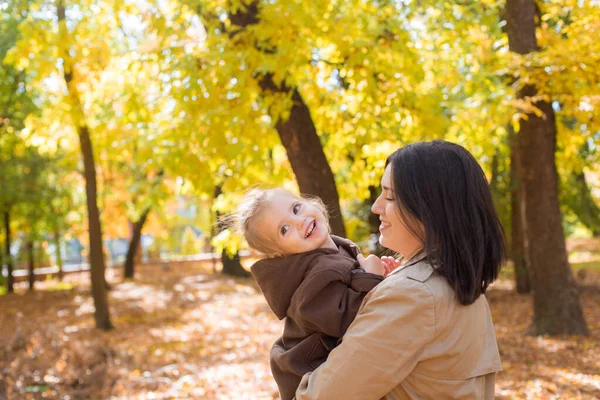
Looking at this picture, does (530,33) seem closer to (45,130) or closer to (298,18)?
(298,18)

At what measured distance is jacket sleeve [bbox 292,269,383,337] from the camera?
1892 mm

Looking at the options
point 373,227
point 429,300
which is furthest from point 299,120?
point 373,227

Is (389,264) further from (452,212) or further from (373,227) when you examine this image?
(373,227)

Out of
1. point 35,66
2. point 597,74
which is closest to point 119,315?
point 35,66

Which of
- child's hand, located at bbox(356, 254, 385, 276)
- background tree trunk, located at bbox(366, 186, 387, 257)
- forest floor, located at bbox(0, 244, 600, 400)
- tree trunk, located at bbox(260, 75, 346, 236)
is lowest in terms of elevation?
forest floor, located at bbox(0, 244, 600, 400)

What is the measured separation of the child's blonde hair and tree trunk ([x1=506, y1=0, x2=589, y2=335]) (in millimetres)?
6280

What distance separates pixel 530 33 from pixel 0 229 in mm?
18050

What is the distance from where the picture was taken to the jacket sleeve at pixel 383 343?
1.61m

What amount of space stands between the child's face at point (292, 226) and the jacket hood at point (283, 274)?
0.12 ft

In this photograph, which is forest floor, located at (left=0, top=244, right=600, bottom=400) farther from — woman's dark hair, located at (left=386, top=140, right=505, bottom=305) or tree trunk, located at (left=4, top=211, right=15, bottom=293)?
woman's dark hair, located at (left=386, top=140, right=505, bottom=305)

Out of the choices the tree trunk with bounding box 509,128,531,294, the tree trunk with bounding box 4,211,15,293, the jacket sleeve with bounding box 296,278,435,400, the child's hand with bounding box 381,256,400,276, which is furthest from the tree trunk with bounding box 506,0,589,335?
the tree trunk with bounding box 4,211,15,293

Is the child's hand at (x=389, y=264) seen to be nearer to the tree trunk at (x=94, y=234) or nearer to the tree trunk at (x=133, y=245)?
the tree trunk at (x=94, y=234)

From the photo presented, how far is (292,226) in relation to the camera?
88.0 inches

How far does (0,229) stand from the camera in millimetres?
20969
